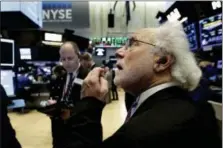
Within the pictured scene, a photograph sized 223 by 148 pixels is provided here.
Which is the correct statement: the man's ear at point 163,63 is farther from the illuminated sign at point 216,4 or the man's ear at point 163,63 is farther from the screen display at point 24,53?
the screen display at point 24,53

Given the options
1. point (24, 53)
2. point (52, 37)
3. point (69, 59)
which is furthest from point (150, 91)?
point (24, 53)

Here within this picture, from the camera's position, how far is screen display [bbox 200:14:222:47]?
5672 millimetres

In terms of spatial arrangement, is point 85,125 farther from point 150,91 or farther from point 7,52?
point 7,52

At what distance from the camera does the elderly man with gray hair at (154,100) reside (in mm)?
1077

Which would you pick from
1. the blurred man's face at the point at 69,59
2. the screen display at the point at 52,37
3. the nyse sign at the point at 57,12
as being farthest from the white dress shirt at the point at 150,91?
the nyse sign at the point at 57,12

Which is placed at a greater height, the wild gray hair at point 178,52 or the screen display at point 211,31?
the screen display at point 211,31

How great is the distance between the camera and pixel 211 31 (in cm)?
599

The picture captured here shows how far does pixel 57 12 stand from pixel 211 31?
1186cm

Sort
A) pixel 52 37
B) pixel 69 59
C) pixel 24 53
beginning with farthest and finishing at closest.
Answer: pixel 24 53 → pixel 52 37 → pixel 69 59

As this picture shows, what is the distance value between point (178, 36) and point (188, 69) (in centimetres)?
16

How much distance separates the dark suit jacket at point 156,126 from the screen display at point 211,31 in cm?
466

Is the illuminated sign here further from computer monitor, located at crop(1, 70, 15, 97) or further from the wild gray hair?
the wild gray hair

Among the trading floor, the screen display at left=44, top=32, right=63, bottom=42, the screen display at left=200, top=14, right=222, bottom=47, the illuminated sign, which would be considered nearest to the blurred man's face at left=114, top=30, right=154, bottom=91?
the trading floor

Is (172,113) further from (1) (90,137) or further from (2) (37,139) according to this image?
(2) (37,139)
